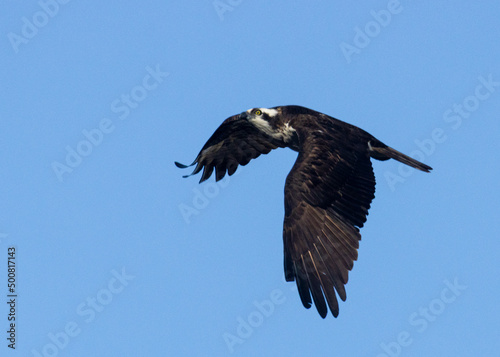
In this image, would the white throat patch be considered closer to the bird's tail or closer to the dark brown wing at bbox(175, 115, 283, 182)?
the dark brown wing at bbox(175, 115, 283, 182)

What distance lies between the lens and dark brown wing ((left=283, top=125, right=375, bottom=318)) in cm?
1327

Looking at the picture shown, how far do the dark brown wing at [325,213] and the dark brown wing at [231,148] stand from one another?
6.99 ft

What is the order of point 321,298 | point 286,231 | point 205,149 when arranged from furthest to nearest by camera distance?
point 205,149 < point 286,231 < point 321,298

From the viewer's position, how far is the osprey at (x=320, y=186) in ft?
43.9

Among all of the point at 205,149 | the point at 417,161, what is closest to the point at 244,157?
the point at 205,149

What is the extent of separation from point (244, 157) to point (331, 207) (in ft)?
12.6

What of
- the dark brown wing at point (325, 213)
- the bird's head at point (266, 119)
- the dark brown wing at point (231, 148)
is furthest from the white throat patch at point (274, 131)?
the dark brown wing at point (325, 213)

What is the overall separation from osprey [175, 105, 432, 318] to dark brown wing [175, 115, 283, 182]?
0.9 inches

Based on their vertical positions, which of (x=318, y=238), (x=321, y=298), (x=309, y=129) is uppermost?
(x=309, y=129)

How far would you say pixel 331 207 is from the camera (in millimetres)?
14164

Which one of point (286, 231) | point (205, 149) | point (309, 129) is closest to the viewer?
point (286, 231)

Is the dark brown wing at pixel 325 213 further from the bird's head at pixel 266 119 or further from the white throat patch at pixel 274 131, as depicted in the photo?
the bird's head at pixel 266 119

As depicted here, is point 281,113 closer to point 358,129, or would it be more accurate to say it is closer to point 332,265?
point 358,129

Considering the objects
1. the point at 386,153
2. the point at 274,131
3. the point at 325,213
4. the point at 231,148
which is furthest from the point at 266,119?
the point at 325,213
